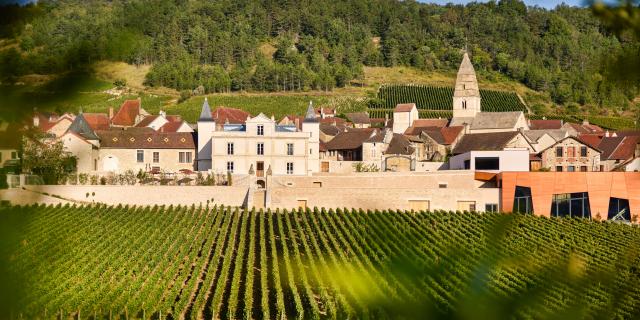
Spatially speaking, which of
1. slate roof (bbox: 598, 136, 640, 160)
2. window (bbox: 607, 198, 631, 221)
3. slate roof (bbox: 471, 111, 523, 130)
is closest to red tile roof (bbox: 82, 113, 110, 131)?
slate roof (bbox: 471, 111, 523, 130)

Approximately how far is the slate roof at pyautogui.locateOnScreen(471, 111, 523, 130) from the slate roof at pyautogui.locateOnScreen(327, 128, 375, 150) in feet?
29.7

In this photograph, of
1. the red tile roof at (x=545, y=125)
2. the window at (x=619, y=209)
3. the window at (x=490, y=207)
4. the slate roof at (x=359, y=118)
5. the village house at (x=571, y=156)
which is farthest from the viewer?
the slate roof at (x=359, y=118)

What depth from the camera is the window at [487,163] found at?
142 ft

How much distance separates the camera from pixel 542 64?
116 m

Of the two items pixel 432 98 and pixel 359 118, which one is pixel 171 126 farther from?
pixel 432 98

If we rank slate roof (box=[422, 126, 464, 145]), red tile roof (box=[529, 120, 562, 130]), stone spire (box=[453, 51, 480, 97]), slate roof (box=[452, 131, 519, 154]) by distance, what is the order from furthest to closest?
red tile roof (box=[529, 120, 562, 130])
stone spire (box=[453, 51, 480, 97])
slate roof (box=[422, 126, 464, 145])
slate roof (box=[452, 131, 519, 154])

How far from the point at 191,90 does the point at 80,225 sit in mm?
57030

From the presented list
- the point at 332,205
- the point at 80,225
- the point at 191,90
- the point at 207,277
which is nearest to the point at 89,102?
the point at 207,277

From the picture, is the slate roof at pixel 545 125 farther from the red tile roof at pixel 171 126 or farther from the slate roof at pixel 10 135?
the slate roof at pixel 10 135

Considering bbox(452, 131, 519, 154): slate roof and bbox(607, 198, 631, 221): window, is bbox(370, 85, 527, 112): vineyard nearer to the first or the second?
bbox(452, 131, 519, 154): slate roof

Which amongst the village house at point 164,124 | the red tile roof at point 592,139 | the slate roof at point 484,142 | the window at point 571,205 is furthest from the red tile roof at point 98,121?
the red tile roof at point 592,139

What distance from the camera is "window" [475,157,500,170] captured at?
1700 inches

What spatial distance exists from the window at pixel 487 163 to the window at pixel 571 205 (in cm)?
379

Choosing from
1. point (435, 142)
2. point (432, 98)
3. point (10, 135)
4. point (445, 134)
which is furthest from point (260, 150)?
point (432, 98)
